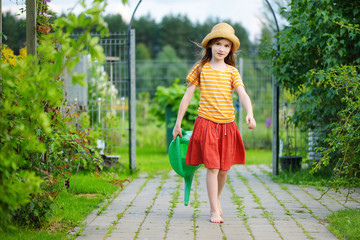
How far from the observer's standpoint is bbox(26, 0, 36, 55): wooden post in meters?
3.95

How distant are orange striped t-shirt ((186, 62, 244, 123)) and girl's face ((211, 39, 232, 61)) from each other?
0.11 meters

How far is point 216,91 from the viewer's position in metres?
4.18

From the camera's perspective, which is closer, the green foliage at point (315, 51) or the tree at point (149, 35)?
the green foliage at point (315, 51)

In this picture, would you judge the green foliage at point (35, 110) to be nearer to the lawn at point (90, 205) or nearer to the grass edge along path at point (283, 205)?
the lawn at point (90, 205)

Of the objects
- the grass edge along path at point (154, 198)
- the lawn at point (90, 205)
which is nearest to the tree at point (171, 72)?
the grass edge along path at point (154, 198)

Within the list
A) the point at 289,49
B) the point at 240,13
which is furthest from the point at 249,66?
the point at 289,49

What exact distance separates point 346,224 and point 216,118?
1.34m

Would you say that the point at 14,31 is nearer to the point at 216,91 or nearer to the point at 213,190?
the point at 216,91

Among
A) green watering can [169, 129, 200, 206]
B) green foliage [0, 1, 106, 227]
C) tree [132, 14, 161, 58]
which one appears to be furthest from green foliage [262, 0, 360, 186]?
tree [132, 14, 161, 58]

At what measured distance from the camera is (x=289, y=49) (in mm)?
6355

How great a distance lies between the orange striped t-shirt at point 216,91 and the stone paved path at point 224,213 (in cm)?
90

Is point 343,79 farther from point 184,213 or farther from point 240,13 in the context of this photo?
point 240,13

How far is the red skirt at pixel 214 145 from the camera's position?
161 inches

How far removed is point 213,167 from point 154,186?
216 centimetres
